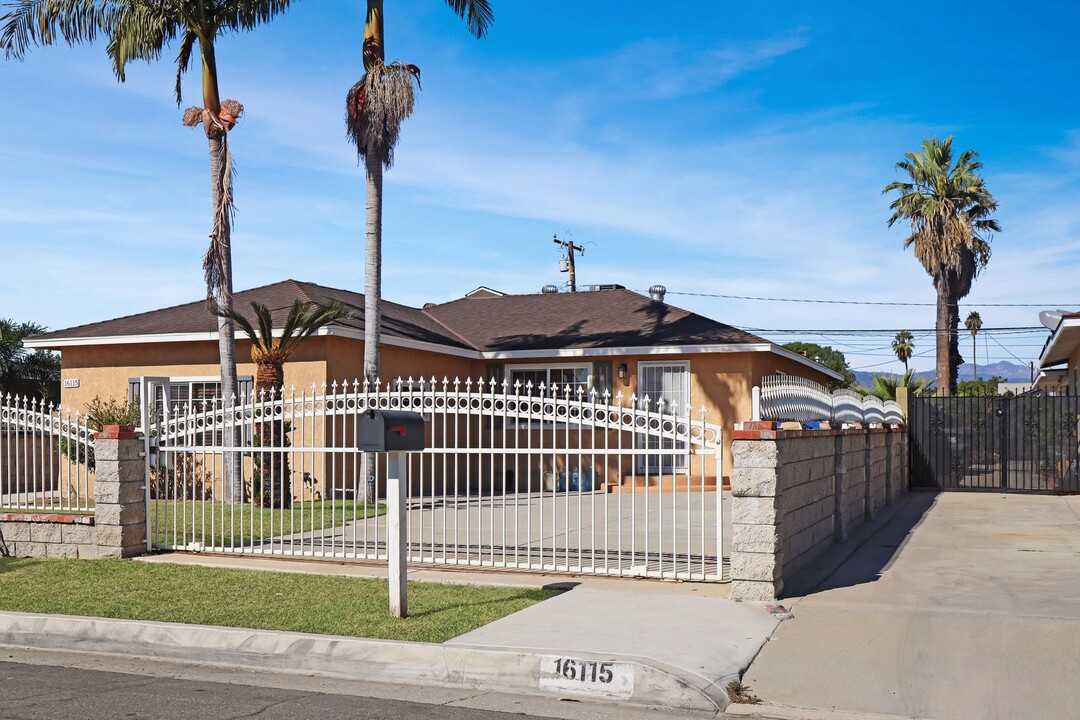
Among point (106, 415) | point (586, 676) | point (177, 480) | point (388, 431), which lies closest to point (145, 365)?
point (106, 415)

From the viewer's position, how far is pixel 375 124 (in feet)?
56.6

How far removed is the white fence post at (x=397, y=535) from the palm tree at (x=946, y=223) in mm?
27920

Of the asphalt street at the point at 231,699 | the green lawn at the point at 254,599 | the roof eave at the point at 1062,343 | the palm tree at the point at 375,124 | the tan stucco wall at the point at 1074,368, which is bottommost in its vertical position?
the asphalt street at the point at 231,699

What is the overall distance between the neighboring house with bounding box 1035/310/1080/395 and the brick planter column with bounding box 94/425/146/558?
51.9 feet

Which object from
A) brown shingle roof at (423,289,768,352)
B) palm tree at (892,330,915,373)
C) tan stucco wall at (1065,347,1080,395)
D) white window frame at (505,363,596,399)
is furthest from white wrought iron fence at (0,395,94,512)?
palm tree at (892,330,915,373)

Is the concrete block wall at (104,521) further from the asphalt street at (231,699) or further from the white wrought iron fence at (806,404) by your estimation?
the white wrought iron fence at (806,404)

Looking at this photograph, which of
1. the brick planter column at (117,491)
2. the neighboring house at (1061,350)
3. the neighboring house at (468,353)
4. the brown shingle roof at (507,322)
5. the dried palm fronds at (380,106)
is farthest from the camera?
the brown shingle roof at (507,322)

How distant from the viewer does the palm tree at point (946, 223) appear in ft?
105

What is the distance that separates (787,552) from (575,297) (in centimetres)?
1799

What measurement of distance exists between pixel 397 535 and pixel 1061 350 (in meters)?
21.5

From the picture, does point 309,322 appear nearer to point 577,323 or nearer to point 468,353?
point 468,353

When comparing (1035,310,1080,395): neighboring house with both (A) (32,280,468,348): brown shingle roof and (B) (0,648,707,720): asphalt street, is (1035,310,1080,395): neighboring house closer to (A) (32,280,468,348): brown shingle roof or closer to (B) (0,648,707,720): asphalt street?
(A) (32,280,468,348): brown shingle roof

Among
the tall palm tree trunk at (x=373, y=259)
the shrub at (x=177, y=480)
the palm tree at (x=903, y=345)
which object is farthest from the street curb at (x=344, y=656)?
the palm tree at (x=903, y=345)

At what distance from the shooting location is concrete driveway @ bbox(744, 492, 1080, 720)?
6078mm
